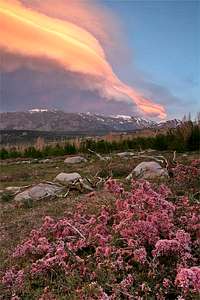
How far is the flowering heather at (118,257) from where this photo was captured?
196 inches

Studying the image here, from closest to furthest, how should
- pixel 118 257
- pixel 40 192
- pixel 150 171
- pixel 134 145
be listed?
pixel 118 257 < pixel 40 192 < pixel 150 171 < pixel 134 145

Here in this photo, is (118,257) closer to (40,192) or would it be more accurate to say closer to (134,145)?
(40,192)

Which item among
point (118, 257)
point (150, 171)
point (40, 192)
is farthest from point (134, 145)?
point (118, 257)

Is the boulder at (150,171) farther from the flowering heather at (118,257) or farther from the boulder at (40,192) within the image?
the flowering heather at (118,257)

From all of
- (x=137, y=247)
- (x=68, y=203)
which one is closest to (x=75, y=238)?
(x=137, y=247)

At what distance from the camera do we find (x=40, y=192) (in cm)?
1162

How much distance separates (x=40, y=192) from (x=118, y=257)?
6.33 meters

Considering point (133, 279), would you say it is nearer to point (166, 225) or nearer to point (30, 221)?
point (166, 225)

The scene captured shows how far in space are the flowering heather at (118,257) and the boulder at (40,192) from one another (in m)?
4.39

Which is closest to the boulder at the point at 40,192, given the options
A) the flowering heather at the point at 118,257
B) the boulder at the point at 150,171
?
the boulder at the point at 150,171

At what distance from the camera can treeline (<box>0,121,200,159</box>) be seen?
79.3ft

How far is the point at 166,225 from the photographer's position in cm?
599

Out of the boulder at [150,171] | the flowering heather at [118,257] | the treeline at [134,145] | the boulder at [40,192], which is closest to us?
the flowering heather at [118,257]

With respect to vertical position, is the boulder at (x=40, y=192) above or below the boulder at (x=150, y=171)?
below
